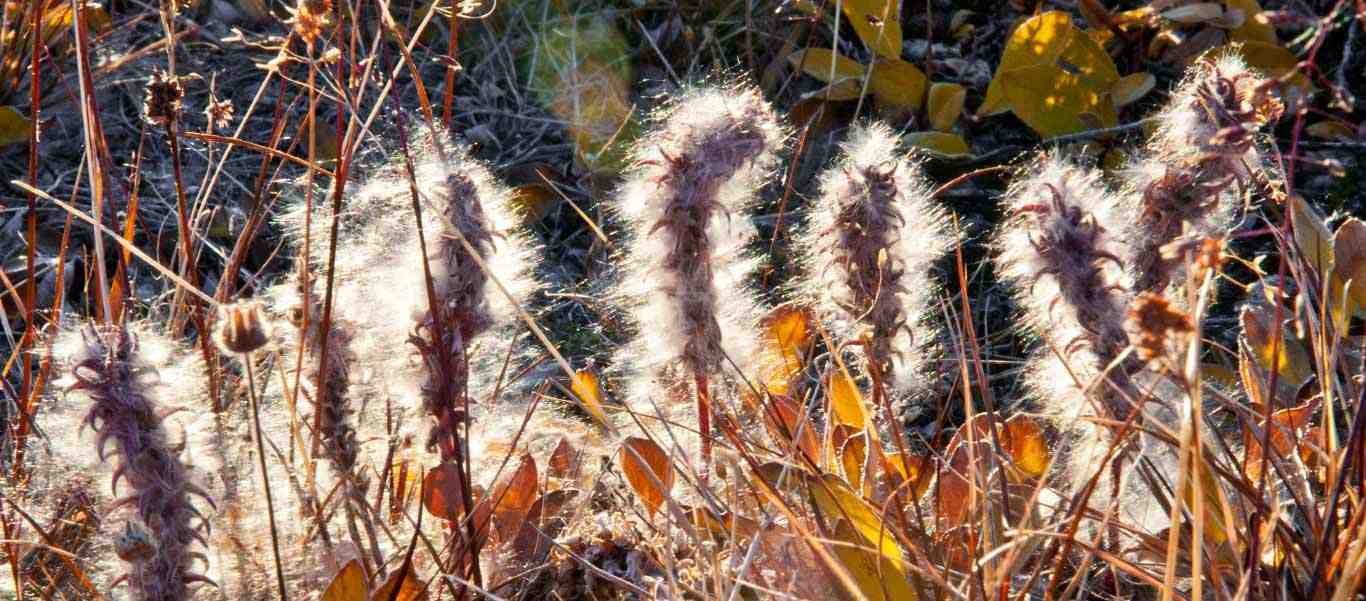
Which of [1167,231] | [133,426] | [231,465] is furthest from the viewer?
[231,465]

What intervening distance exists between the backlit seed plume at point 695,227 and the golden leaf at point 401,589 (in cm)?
52

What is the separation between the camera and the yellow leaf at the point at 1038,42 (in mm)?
3168

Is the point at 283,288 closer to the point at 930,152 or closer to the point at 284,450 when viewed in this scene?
the point at 284,450

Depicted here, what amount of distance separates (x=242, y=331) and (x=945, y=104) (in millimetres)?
2324

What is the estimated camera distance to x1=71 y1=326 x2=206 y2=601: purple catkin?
4.21 ft

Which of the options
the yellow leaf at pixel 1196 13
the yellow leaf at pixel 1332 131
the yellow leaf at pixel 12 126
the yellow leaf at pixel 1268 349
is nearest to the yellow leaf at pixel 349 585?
the yellow leaf at pixel 1268 349

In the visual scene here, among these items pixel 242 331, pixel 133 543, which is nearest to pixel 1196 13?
pixel 242 331

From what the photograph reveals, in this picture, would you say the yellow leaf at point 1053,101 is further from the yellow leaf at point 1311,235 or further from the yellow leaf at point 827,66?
the yellow leaf at point 1311,235

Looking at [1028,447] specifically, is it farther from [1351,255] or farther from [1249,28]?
[1249,28]

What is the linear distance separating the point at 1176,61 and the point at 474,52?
1.96 metres

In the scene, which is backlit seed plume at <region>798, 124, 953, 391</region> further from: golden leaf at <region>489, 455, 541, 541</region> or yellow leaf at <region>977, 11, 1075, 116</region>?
yellow leaf at <region>977, 11, 1075, 116</region>

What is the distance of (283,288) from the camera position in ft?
6.61

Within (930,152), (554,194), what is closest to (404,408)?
(554,194)

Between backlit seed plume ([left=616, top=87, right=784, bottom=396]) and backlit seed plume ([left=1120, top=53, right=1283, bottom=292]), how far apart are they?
500mm
